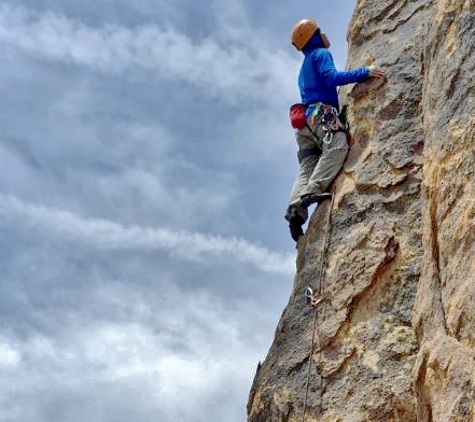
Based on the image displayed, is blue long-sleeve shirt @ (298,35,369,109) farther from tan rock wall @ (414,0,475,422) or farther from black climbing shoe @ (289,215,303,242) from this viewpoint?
tan rock wall @ (414,0,475,422)

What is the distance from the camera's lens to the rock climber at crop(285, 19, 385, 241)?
37.1 feet

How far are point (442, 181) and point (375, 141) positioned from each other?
2.49 metres

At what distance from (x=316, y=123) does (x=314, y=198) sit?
127 cm

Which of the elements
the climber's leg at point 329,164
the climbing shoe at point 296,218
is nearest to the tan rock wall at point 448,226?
the climber's leg at point 329,164

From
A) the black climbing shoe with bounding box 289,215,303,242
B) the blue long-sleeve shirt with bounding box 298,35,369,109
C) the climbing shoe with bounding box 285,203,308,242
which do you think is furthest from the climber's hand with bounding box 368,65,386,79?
the black climbing shoe with bounding box 289,215,303,242

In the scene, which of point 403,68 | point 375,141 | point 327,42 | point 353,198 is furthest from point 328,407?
point 327,42

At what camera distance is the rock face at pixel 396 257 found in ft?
25.7

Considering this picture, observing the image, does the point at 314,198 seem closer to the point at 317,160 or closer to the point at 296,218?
the point at 296,218

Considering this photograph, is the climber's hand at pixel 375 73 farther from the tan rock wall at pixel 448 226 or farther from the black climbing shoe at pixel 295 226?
the black climbing shoe at pixel 295 226

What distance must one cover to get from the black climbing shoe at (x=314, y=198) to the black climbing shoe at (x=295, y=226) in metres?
0.27

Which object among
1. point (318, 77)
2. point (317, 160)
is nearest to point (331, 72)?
point (318, 77)

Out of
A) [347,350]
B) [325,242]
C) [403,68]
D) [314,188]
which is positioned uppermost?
[403,68]

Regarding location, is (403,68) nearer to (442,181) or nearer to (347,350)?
(442,181)

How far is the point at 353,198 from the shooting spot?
35.0 feet
